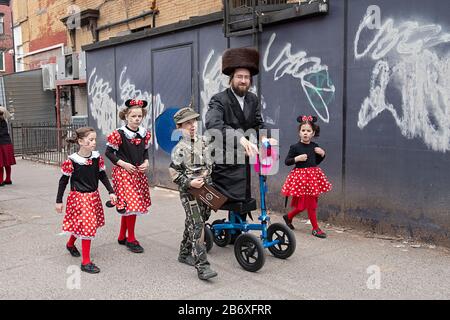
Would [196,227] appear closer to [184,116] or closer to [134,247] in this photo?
[184,116]

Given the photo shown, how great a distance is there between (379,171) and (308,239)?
113cm

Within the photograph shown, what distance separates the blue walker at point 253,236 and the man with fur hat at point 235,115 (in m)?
0.18

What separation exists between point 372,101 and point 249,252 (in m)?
2.37

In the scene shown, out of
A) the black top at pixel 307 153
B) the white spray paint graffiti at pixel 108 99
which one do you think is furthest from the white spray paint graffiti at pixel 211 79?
the black top at pixel 307 153

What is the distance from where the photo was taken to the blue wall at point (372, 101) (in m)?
4.94

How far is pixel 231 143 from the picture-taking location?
438 cm

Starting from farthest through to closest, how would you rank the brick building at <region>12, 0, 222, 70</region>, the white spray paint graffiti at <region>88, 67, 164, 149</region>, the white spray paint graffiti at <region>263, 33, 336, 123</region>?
the brick building at <region>12, 0, 222, 70</region>
the white spray paint graffiti at <region>88, 67, 164, 149</region>
the white spray paint graffiti at <region>263, 33, 336, 123</region>

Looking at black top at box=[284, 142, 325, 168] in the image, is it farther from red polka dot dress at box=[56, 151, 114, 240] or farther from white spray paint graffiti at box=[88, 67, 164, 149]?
white spray paint graffiti at box=[88, 67, 164, 149]

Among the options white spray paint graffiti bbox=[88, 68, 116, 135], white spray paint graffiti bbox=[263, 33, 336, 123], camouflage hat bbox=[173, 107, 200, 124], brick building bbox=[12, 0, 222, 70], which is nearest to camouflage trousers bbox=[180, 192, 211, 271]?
camouflage hat bbox=[173, 107, 200, 124]

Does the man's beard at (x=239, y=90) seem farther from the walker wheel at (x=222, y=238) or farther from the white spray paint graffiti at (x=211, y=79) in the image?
the white spray paint graffiti at (x=211, y=79)

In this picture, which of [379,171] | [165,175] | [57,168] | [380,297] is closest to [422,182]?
[379,171]

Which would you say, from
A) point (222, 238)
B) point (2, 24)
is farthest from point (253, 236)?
point (2, 24)

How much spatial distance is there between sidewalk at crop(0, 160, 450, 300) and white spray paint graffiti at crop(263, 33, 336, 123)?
61.7 inches

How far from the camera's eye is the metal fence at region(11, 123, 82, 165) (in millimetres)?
13062
